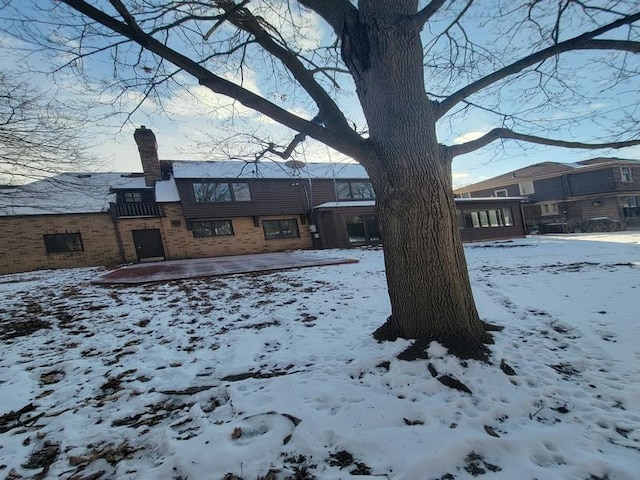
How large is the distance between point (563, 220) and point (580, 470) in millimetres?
32045

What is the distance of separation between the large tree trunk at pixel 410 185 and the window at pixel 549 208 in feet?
106

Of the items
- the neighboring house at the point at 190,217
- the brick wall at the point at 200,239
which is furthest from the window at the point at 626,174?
the brick wall at the point at 200,239

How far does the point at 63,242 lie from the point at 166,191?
5.72m

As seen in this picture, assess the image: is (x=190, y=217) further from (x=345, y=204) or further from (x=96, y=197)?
(x=345, y=204)

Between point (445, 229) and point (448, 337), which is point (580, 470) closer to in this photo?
point (448, 337)

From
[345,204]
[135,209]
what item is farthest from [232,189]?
[345,204]

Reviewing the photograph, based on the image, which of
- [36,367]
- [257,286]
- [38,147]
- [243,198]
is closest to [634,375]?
[36,367]

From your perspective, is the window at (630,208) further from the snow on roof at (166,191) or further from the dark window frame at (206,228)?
the snow on roof at (166,191)

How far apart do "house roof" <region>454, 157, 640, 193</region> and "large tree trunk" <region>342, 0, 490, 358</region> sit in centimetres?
3214

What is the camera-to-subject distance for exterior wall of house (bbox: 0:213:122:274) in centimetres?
1459

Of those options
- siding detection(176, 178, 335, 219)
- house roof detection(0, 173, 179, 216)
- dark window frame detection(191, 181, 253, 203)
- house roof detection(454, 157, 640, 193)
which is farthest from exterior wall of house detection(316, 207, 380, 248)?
house roof detection(454, 157, 640, 193)

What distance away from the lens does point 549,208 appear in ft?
91.7

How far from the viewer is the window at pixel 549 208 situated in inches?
1082

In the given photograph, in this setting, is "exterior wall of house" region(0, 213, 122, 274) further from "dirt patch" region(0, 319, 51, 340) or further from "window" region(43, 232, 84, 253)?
"dirt patch" region(0, 319, 51, 340)
